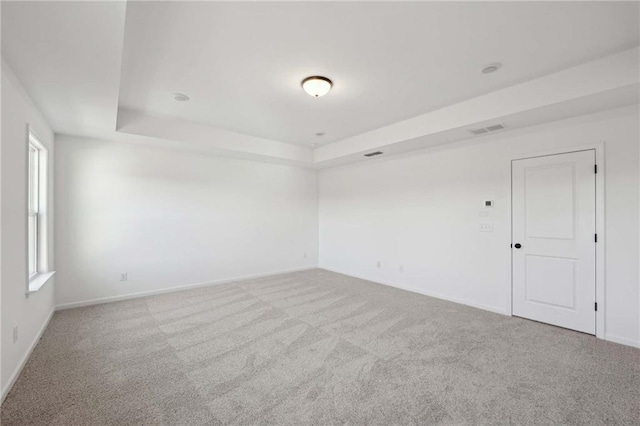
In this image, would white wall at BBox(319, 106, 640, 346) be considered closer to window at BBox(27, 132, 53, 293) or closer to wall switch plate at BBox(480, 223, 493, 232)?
wall switch plate at BBox(480, 223, 493, 232)

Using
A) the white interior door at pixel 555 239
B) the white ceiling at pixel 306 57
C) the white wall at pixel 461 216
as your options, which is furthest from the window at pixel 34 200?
the white interior door at pixel 555 239

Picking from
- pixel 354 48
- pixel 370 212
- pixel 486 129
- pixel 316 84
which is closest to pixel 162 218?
pixel 316 84

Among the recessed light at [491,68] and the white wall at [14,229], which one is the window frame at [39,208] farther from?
the recessed light at [491,68]

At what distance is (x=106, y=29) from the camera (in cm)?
171

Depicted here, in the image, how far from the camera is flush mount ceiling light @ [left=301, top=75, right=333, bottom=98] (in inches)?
114

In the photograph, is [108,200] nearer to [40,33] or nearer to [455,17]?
[40,33]

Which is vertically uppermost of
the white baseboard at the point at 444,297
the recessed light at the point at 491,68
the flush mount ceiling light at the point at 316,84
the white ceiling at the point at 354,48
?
the white ceiling at the point at 354,48

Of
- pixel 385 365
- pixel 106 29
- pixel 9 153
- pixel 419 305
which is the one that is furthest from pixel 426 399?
pixel 9 153

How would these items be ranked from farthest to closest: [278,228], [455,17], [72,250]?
[278,228] < [72,250] < [455,17]

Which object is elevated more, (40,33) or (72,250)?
(40,33)

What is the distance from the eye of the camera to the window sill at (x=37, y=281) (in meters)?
2.76

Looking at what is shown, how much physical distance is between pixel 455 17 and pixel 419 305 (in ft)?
11.6

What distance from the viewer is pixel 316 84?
9.53 feet

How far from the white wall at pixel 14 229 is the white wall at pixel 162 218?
4.36ft
